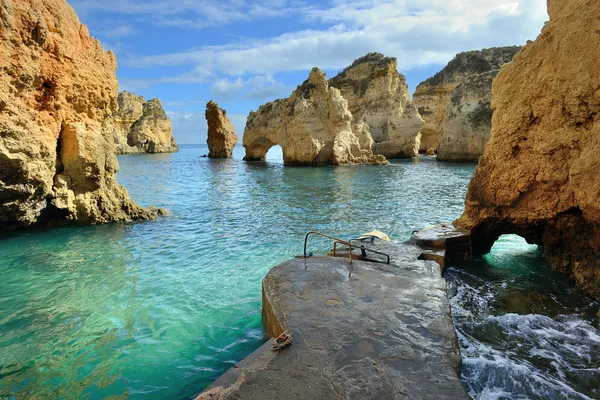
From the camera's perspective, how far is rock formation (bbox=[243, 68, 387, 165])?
3744 centimetres

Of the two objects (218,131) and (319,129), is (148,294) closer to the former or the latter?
(319,129)

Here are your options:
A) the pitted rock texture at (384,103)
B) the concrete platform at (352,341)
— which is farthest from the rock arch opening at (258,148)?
the concrete platform at (352,341)

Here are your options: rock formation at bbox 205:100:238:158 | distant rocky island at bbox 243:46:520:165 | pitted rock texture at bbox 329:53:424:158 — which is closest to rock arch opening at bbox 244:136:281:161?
distant rocky island at bbox 243:46:520:165

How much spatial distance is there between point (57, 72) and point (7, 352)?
8.55m

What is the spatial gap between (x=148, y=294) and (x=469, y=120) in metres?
37.8

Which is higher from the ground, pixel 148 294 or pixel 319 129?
pixel 319 129

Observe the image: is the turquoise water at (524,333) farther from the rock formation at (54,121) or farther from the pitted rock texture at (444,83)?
the pitted rock texture at (444,83)

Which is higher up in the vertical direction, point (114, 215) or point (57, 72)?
point (57, 72)

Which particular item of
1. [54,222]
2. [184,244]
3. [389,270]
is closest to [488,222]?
[389,270]

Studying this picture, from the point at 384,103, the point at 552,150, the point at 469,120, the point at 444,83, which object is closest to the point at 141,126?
the point at 384,103

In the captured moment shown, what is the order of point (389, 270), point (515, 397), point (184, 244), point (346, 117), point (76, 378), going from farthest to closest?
point (346, 117) < point (184, 244) < point (389, 270) < point (76, 378) < point (515, 397)

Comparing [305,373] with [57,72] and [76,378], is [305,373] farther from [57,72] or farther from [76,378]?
[57,72]

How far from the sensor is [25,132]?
30.4 feet

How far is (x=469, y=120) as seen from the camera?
1452 inches
